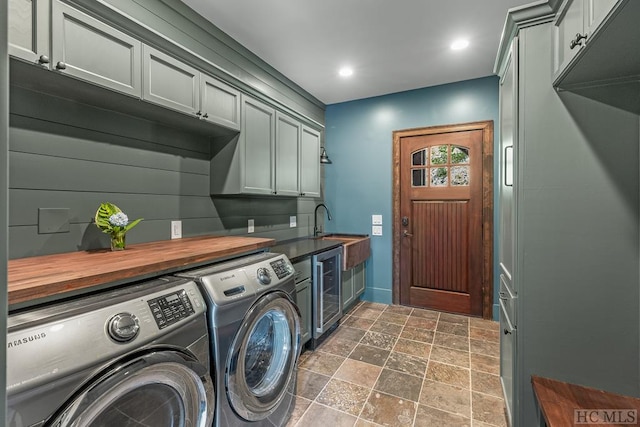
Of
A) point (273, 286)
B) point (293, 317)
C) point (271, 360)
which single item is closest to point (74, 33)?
point (273, 286)

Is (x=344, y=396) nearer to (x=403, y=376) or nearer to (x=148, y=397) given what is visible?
(x=403, y=376)

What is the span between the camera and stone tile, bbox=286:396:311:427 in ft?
5.70

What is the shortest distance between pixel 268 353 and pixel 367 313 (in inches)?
76.1

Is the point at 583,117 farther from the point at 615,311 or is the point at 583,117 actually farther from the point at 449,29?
the point at 449,29

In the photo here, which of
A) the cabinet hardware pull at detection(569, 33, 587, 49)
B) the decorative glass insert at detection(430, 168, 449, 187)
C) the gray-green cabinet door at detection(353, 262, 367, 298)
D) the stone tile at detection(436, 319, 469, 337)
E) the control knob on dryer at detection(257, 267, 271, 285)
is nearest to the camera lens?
the cabinet hardware pull at detection(569, 33, 587, 49)

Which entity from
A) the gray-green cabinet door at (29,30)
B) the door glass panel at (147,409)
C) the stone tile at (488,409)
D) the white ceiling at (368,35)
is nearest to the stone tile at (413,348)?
the stone tile at (488,409)

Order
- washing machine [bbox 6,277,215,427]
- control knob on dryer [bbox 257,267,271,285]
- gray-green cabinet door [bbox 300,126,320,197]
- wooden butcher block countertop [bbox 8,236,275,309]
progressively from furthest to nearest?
gray-green cabinet door [bbox 300,126,320,197], control knob on dryer [bbox 257,267,271,285], wooden butcher block countertop [bbox 8,236,275,309], washing machine [bbox 6,277,215,427]

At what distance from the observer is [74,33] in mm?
1284

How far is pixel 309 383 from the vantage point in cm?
211

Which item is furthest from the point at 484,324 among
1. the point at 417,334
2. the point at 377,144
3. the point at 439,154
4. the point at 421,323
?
the point at 377,144

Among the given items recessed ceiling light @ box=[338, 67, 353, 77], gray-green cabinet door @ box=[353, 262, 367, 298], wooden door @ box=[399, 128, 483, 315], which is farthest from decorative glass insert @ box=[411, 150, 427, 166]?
gray-green cabinet door @ box=[353, 262, 367, 298]

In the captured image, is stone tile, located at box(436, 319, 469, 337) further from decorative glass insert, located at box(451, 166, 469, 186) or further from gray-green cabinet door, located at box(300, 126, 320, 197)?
gray-green cabinet door, located at box(300, 126, 320, 197)

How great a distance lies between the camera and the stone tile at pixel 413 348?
2.51m

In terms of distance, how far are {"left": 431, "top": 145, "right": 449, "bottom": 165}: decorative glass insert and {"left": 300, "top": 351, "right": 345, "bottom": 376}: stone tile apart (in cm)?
241
